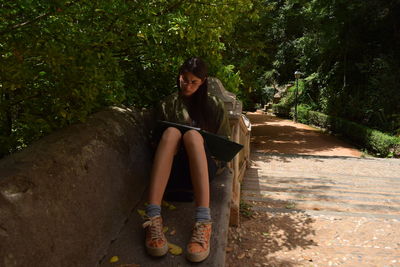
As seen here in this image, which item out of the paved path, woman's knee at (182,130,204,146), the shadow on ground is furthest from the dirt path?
woman's knee at (182,130,204,146)

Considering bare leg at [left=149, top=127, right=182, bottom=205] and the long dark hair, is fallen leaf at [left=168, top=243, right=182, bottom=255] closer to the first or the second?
bare leg at [left=149, top=127, right=182, bottom=205]

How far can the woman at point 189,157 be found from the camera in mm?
1997

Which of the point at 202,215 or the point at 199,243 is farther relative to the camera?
the point at 202,215

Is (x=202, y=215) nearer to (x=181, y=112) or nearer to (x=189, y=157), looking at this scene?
(x=189, y=157)

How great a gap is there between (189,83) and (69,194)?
127cm

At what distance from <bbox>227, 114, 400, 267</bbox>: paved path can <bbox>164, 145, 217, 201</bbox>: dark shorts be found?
53.0 inches

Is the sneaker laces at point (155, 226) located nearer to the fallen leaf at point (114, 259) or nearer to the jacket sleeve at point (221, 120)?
the fallen leaf at point (114, 259)

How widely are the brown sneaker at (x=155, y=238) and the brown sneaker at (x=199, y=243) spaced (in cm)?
15


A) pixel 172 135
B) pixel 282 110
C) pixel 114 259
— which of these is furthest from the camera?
pixel 282 110

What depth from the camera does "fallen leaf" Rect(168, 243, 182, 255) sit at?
6.43ft

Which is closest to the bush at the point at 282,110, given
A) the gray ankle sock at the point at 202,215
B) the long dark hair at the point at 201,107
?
the long dark hair at the point at 201,107

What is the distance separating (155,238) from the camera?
77.4 inches

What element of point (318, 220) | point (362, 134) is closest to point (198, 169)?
point (318, 220)

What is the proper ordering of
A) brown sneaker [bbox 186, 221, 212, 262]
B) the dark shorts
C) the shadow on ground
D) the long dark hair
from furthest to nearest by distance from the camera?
the shadow on ground < the long dark hair < the dark shorts < brown sneaker [bbox 186, 221, 212, 262]
